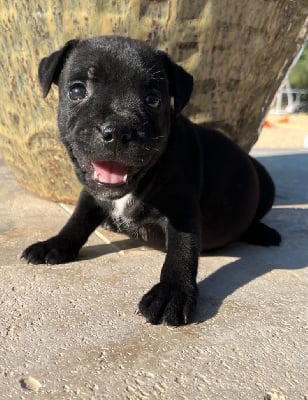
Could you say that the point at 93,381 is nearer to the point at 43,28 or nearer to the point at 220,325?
the point at 220,325

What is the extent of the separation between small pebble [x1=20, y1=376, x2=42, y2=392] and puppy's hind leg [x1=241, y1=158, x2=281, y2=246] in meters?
1.69

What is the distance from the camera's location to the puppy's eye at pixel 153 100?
7.40ft

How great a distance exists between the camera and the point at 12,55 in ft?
10.4

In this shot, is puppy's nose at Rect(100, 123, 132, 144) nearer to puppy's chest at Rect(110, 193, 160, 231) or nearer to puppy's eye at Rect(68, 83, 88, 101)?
puppy's eye at Rect(68, 83, 88, 101)

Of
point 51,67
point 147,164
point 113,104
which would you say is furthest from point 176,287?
point 51,67

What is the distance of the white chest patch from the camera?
8.28 ft

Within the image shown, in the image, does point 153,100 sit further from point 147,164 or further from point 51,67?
point 51,67

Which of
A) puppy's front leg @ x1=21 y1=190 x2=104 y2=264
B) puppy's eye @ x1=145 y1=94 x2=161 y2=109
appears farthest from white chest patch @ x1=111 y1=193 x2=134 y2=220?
puppy's eye @ x1=145 y1=94 x2=161 y2=109

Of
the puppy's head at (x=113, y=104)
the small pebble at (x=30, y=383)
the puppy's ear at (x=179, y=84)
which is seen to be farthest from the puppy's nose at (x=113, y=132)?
the small pebble at (x=30, y=383)

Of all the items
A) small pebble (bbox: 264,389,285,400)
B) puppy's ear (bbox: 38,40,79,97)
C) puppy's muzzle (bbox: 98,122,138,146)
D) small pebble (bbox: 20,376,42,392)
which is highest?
puppy's ear (bbox: 38,40,79,97)

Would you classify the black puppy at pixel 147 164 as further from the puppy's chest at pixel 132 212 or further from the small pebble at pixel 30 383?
the small pebble at pixel 30 383

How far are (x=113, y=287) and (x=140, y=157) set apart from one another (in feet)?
1.83

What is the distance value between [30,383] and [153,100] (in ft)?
4.04

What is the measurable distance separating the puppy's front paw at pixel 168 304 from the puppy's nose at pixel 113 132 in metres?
0.59
